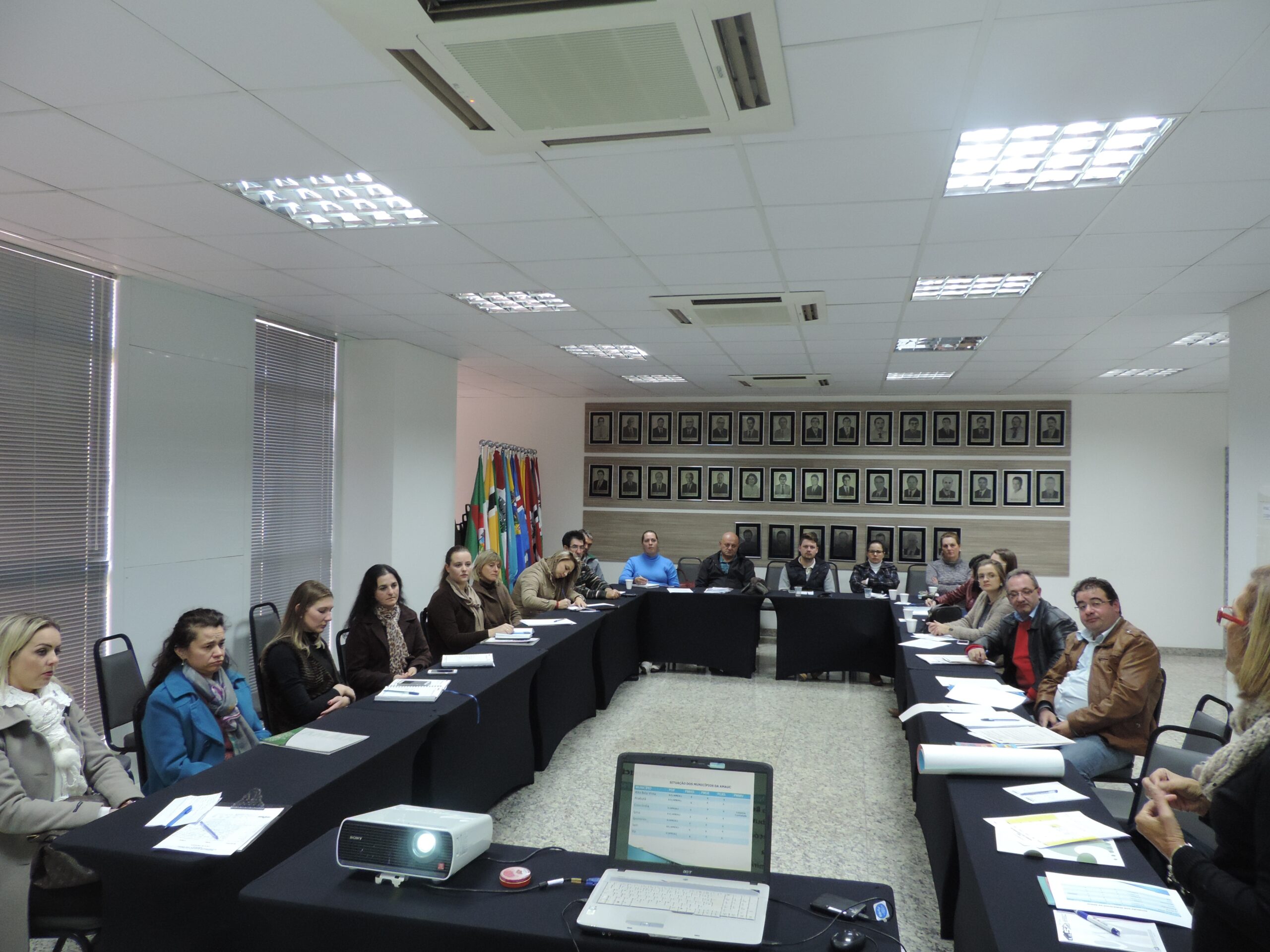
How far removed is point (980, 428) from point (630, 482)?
443 cm

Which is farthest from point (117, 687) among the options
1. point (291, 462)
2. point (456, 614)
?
point (291, 462)

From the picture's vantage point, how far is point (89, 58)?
2227mm

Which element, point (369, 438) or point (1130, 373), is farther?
point (1130, 373)

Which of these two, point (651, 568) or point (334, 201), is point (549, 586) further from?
point (334, 201)

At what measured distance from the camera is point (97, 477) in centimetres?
465

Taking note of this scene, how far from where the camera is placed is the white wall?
15.6 feet

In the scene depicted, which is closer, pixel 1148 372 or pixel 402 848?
pixel 402 848

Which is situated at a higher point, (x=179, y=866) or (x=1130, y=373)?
(x=1130, y=373)

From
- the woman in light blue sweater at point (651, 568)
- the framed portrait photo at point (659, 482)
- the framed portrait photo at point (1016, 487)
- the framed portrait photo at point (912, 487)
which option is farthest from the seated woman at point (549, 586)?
the framed portrait photo at point (1016, 487)

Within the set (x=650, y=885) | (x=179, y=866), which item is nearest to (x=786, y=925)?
(x=650, y=885)

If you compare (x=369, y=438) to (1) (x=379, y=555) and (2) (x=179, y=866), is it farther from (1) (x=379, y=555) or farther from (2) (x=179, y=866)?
(2) (x=179, y=866)

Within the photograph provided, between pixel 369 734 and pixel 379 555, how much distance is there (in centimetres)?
391

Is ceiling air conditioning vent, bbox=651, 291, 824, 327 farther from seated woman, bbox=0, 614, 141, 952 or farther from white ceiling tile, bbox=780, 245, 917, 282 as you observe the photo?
seated woman, bbox=0, 614, 141, 952

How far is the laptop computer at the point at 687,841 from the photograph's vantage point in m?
1.71
